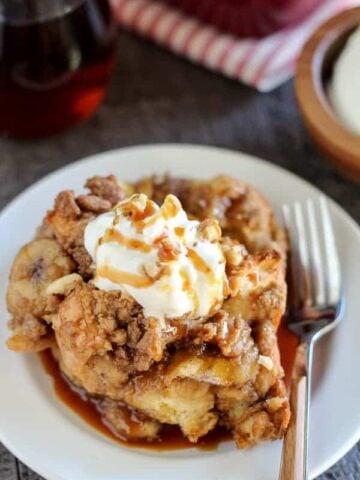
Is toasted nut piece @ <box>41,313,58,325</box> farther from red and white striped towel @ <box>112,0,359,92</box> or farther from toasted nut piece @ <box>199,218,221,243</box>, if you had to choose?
red and white striped towel @ <box>112,0,359,92</box>

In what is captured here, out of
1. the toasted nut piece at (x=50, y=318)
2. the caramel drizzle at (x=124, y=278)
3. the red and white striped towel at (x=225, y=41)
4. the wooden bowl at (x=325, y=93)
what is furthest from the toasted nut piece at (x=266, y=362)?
the red and white striped towel at (x=225, y=41)

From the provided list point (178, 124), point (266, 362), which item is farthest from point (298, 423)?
point (178, 124)

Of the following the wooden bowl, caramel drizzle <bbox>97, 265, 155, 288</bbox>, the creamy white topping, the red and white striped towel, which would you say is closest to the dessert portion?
caramel drizzle <bbox>97, 265, 155, 288</bbox>

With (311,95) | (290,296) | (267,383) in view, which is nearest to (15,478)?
(267,383)

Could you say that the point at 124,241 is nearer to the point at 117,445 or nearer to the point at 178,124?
the point at 117,445

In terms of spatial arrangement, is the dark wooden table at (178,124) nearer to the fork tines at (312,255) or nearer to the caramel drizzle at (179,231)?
the fork tines at (312,255)
